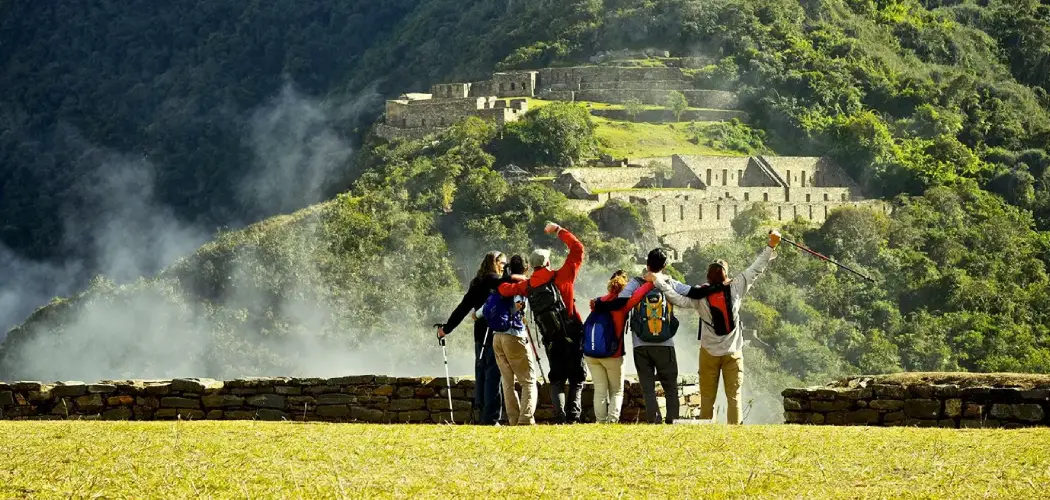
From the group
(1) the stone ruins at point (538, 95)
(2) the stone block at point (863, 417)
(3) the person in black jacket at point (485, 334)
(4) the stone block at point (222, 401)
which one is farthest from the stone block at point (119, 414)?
(1) the stone ruins at point (538, 95)

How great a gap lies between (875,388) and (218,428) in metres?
7.23

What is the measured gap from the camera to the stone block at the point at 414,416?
74.8 ft

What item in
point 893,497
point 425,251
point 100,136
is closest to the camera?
point 893,497

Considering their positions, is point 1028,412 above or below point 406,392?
below

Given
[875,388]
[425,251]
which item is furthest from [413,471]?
[425,251]

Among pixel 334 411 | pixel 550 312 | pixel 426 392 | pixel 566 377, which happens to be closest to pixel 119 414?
pixel 334 411

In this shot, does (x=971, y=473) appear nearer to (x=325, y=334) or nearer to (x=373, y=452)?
(x=373, y=452)

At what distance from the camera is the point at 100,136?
123 metres

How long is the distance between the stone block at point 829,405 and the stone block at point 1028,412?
2015mm

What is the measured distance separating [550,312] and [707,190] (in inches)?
2169

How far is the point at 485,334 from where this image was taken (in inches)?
851

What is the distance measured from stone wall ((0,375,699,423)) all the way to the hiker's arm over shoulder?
2.40 m

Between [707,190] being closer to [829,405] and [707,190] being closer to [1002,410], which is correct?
[829,405]

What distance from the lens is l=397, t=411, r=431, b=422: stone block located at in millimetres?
22812
